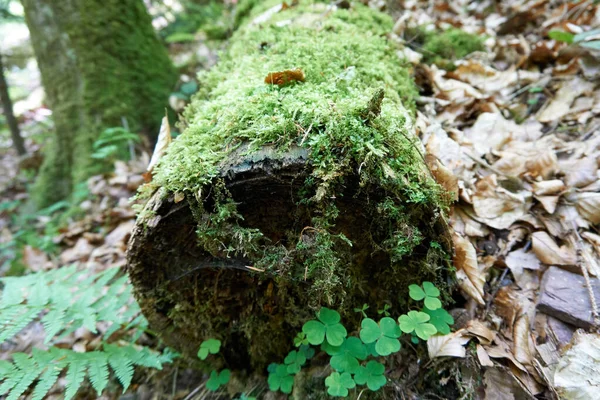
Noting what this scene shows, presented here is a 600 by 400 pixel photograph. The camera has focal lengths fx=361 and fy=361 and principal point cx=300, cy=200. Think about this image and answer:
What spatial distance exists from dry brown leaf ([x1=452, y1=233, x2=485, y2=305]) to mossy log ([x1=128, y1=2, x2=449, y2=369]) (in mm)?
140

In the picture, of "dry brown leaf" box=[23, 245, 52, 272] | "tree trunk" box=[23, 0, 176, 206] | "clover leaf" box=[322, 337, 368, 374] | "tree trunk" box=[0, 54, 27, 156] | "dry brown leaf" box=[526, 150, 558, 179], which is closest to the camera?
"clover leaf" box=[322, 337, 368, 374]

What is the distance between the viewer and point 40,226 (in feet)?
14.7

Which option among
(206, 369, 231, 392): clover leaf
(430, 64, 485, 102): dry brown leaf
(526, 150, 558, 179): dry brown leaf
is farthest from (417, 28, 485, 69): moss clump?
(206, 369, 231, 392): clover leaf

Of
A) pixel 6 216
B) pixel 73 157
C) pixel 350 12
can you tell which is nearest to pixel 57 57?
pixel 73 157

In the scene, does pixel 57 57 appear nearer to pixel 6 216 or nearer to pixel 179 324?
pixel 6 216

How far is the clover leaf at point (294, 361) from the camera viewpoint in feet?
5.71

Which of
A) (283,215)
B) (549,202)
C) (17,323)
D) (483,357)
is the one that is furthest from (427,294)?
(17,323)

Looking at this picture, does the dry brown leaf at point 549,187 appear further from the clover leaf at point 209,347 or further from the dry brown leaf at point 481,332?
→ the clover leaf at point 209,347

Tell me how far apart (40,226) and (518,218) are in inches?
201

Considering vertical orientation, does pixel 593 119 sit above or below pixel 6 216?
above

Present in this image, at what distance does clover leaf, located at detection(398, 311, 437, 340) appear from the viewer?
145cm

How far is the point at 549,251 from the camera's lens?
1.81m

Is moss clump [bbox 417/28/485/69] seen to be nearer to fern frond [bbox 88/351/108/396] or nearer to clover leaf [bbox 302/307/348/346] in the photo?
clover leaf [bbox 302/307/348/346]

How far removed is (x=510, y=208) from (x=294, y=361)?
1.42 metres
